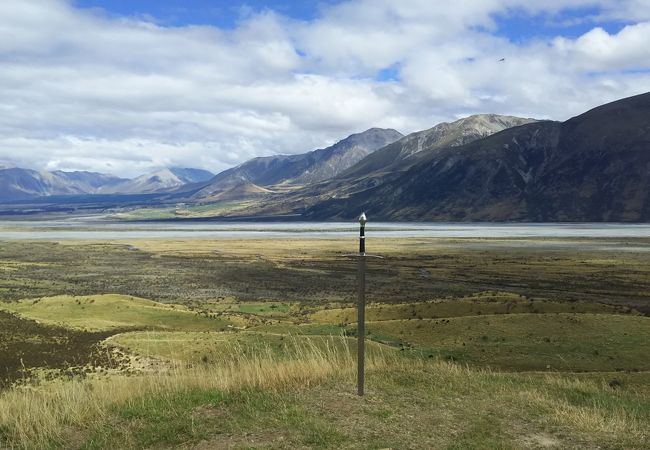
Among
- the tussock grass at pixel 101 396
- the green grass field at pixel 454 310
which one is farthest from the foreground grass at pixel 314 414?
the green grass field at pixel 454 310

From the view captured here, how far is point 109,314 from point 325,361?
1118 inches

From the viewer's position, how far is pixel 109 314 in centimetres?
3978

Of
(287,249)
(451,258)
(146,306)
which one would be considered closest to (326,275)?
(451,258)

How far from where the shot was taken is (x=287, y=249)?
392 feet

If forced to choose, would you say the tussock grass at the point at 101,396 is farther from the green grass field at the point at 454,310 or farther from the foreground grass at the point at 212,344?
the green grass field at the point at 454,310

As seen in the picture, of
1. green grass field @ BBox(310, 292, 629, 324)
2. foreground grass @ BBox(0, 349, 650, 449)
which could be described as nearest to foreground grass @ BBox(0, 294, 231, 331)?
green grass field @ BBox(310, 292, 629, 324)

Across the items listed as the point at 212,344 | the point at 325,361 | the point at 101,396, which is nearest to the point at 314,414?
the point at 325,361

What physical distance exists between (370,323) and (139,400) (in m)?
24.0

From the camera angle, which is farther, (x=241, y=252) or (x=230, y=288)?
(x=241, y=252)

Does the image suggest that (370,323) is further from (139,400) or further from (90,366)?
(139,400)

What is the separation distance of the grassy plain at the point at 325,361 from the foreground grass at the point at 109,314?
20 centimetres

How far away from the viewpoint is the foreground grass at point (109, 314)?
1451 inches

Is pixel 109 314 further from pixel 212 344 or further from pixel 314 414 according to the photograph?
pixel 314 414

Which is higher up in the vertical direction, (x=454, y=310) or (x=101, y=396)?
(x=101, y=396)
